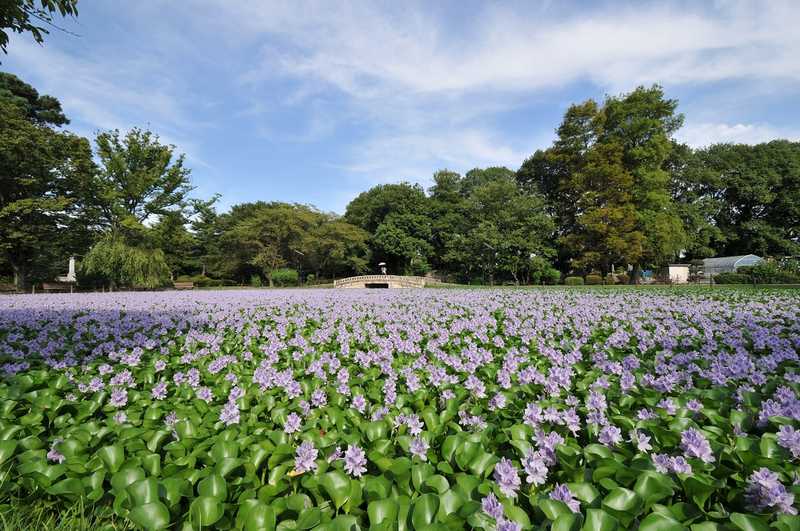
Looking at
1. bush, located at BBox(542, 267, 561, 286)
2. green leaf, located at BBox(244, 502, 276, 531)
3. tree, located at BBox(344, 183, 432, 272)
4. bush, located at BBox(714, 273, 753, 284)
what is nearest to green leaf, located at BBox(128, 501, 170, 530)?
green leaf, located at BBox(244, 502, 276, 531)

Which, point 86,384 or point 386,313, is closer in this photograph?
point 86,384

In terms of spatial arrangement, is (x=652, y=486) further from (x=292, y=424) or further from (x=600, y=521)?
(x=292, y=424)

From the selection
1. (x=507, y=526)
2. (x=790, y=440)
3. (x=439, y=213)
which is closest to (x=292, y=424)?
(x=507, y=526)

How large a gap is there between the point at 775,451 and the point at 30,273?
113 ft

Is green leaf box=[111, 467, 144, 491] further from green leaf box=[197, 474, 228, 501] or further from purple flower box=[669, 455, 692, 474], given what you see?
purple flower box=[669, 455, 692, 474]

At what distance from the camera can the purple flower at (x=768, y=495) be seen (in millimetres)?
1183

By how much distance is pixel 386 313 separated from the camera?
6.38 m

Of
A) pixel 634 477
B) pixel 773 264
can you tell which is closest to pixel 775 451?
pixel 634 477

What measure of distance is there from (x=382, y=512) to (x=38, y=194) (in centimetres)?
3182

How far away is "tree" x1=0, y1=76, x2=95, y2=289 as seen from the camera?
834 inches

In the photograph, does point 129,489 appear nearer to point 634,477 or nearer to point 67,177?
point 634,477

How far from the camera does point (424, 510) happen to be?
4.08 ft

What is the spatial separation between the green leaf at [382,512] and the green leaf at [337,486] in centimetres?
15

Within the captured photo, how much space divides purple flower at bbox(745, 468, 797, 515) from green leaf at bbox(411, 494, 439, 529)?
3.39ft
